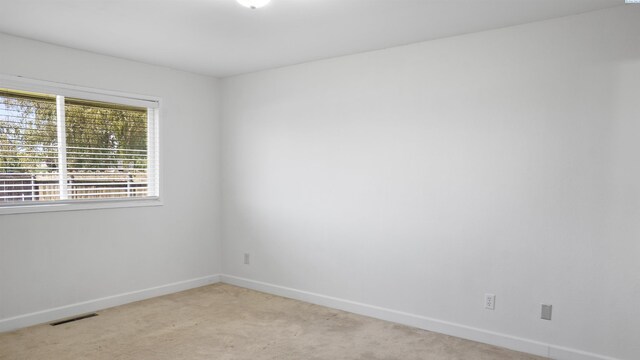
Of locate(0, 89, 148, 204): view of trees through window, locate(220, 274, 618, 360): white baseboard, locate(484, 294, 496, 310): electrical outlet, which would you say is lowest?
locate(220, 274, 618, 360): white baseboard

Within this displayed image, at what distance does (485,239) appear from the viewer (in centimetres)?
320

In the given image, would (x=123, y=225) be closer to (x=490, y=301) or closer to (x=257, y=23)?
(x=257, y=23)

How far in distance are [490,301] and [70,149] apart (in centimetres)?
389

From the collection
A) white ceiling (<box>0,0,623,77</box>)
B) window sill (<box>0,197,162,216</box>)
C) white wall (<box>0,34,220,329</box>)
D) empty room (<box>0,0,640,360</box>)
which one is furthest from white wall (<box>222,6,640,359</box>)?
window sill (<box>0,197,162,216</box>)

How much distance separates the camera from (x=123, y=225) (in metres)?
4.10

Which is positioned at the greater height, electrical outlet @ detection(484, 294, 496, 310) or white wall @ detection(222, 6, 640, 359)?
white wall @ detection(222, 6, 640, 359)

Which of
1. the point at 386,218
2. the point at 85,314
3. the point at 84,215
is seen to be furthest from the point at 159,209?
the point at 386,218

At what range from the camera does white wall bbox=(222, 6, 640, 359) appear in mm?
2732

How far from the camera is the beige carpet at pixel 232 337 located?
2984 mm

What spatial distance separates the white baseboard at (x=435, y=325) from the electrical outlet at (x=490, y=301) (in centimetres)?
19

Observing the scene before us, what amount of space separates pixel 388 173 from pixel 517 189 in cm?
107

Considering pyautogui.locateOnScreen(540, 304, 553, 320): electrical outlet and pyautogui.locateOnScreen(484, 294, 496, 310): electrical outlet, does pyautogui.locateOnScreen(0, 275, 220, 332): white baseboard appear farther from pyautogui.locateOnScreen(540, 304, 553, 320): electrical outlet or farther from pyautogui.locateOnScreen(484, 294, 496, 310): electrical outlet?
pyautogui.locateOnScreen(540, 304, 553, 320): electrical outlet

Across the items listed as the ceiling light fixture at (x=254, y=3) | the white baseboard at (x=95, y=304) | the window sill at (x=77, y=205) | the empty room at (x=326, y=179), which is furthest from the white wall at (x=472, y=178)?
the ceiling light fixture at (x=254, y=3)

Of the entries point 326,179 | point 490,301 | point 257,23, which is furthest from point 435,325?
point 257,23
